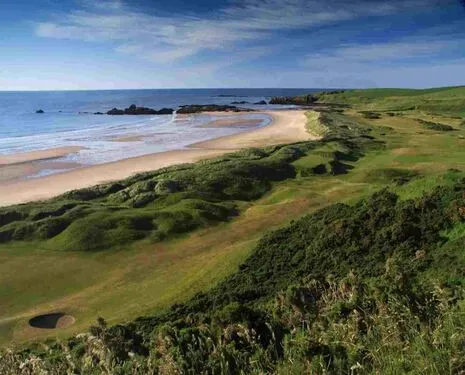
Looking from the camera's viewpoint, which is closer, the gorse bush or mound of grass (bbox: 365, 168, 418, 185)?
the gorse bush

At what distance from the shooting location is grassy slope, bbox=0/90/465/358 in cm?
1662

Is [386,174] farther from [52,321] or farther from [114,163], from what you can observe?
[114,163]

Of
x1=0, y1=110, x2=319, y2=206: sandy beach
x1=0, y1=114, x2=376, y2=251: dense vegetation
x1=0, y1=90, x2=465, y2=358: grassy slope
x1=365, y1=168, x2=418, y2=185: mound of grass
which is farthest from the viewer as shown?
x1=0, y1=110, x2=319, y2=206: sandy beach

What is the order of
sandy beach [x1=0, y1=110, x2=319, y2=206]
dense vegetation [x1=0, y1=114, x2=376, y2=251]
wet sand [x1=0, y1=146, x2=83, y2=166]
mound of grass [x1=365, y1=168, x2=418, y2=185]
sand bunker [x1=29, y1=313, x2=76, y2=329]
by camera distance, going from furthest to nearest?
wet sand [x1=0, y1=146, x2=83, y2=166], sandy beach [x1=0, y1=110, x2=319, y2=206], mound of grass [x1=365, y1=168, x2=418, y2=185], dense vegetation [x1=0, y1=114, x2=376, y2=251], sand bunker [x1=29, y1=313, x2=76, y2=329]

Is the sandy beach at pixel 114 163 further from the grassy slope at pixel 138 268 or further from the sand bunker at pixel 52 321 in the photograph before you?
the sand bunker at pixel 52 321

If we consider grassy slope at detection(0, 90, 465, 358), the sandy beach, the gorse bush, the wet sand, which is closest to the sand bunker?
grassy slope at detection(0, 90, 465, 358)

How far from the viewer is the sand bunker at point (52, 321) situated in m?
16.1

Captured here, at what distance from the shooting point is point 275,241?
18328 mm

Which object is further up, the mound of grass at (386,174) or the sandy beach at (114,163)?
the mound of grass at (386,174)

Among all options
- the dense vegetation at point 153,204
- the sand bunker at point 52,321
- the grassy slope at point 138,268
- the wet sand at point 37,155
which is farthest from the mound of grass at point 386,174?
the wet sand at point 37,155

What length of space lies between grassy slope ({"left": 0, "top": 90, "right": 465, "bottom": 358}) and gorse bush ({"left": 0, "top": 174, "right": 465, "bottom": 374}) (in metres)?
1.75

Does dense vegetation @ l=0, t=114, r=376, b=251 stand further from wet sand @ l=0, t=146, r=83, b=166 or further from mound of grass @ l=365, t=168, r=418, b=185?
wet sand @ l=0, t=146, r=83, b=166

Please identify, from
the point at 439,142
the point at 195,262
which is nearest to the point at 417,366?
the point at 195,262

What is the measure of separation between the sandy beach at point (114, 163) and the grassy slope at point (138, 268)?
1603 cm
